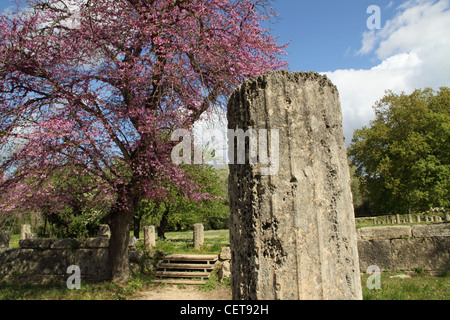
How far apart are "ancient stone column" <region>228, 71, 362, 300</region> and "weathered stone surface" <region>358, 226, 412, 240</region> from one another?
7.06 meters

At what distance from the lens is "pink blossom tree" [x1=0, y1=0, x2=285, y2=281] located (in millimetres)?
7566

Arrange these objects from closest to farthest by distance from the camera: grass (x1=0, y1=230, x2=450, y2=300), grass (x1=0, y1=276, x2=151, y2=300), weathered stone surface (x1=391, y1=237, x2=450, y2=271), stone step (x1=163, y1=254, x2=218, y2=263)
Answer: grass (x1=0, y1=230, x2=450, y2=300) < grass (x1=0, y1=276, x2=151, y2=300) < weathered stone surface (x1=391, y1=237, x2=450, y2=271) < stone step (x1=163, y1=254, x2=218, y2=263)

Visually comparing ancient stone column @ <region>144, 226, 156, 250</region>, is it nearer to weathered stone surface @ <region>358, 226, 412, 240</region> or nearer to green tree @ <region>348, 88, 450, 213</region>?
weathered stone surface @ <region>358, 226, 412, 240</region>

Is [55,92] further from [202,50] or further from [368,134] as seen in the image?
[368,134]

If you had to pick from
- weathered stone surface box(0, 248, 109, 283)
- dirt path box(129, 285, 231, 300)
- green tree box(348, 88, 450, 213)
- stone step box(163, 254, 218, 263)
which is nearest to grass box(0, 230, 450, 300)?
dirt path box(129, 285, 231, 300)

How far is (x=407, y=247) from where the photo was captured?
28.3 ft

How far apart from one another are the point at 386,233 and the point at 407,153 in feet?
51.0

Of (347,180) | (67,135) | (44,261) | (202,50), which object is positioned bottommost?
(44,261)

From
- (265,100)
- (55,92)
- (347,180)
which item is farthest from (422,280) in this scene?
(55,92)

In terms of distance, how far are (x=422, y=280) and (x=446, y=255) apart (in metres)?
1.20

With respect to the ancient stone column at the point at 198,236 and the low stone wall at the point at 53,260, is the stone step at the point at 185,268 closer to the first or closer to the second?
the low stone wall at the point at 53,260

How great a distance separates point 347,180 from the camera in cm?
268

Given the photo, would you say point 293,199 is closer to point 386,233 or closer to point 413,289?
point 413,289

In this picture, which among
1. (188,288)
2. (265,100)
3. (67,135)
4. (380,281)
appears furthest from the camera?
(188,288)
